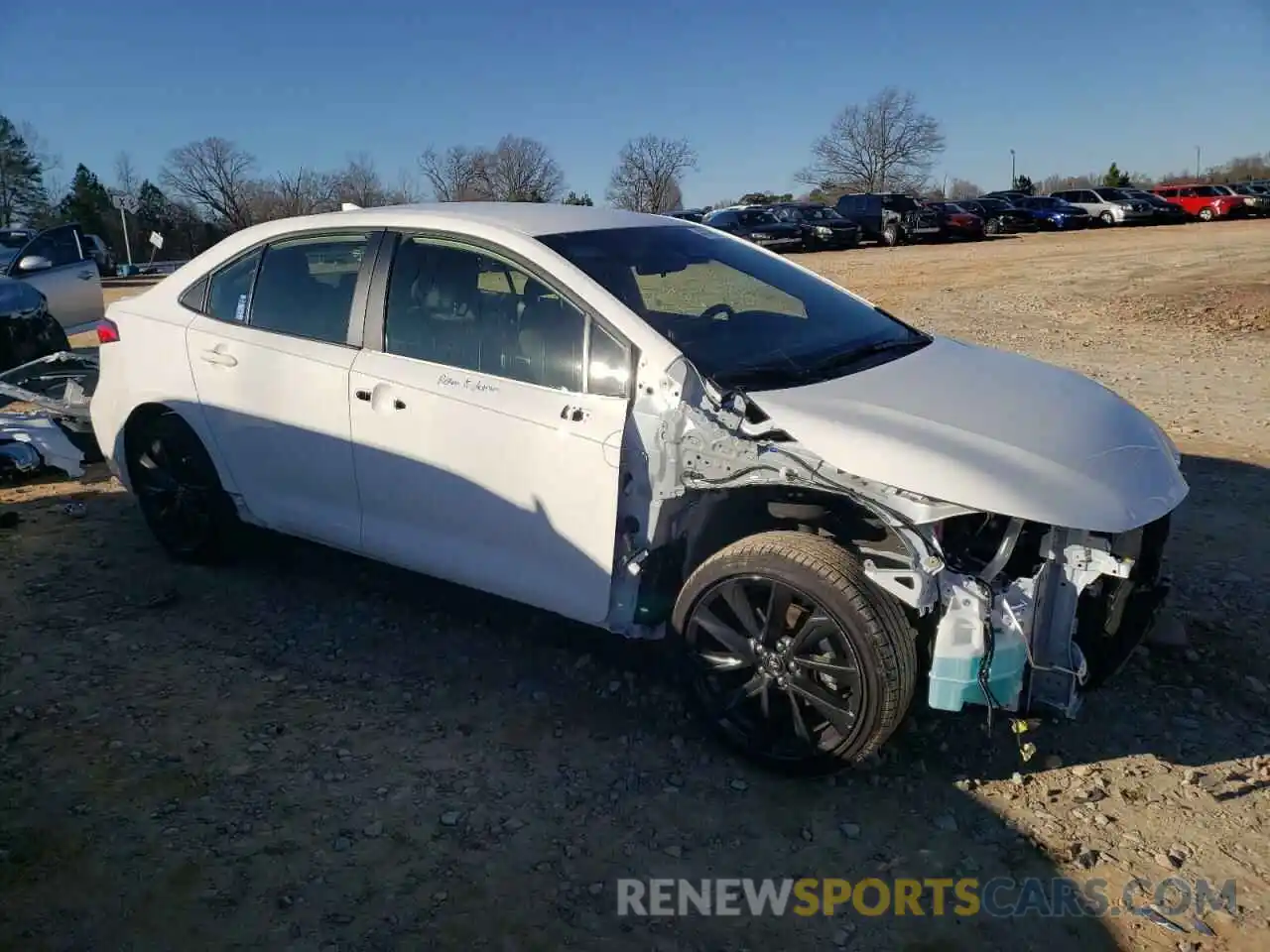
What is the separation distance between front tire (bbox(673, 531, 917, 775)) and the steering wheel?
3.27 feet

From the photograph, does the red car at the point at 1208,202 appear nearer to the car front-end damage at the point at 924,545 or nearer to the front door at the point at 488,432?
the car front-end damage at the point at 924,545

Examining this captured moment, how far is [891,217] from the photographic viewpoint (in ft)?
100

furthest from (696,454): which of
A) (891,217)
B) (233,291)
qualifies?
(891,217)

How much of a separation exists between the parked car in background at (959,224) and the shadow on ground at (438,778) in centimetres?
2905

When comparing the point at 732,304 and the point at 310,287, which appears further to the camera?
the point at 310,287

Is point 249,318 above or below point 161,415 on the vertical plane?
above

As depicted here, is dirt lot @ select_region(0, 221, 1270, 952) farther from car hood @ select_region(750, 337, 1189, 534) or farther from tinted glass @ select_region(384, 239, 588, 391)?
tinted glass @ select_region(384, 239, 588, 391)

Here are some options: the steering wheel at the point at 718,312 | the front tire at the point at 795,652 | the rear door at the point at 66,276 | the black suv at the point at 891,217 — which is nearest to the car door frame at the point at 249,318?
the steering wheel at the point at 718,312

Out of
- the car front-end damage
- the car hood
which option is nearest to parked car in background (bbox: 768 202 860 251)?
the car hood

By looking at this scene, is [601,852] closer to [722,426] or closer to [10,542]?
[722,426]

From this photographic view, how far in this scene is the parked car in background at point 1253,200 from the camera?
3706 centimetres

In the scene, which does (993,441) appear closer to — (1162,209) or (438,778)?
(438,778)

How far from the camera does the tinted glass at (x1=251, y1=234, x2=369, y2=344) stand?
13.8 feet

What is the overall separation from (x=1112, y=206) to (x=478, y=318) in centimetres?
3789
